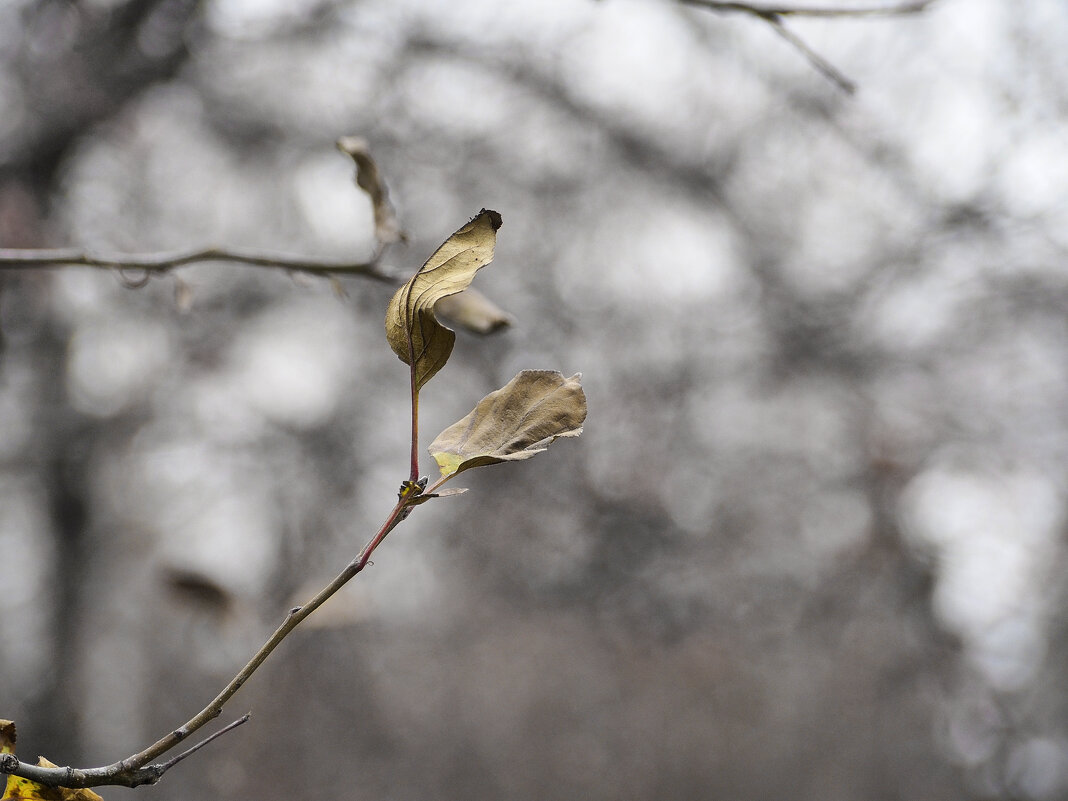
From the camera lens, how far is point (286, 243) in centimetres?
258

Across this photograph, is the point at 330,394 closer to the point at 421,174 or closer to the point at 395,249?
the point at 395,249

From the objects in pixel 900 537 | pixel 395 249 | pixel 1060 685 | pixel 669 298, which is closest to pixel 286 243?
pixel 395 249

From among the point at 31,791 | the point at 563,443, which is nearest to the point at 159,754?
the point at 31,791

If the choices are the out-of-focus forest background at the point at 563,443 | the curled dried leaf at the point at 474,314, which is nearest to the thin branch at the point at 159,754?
the curled dried leaf at the point at 474,314

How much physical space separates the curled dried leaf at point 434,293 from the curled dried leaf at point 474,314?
0.14m

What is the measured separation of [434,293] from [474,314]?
0.17 meters

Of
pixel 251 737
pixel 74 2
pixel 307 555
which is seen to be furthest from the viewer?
pixel 307 555

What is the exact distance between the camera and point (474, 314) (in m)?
0.41

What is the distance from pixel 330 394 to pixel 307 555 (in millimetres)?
489

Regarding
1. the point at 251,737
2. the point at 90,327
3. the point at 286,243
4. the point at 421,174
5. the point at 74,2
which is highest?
the point at 74,2

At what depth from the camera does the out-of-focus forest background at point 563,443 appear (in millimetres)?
2365

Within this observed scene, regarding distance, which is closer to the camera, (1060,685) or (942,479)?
(1060,685)

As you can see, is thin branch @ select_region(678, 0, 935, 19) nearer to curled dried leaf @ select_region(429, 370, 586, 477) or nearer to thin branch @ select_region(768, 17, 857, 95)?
thin branch @ select_region(768, 17, 857, 95)

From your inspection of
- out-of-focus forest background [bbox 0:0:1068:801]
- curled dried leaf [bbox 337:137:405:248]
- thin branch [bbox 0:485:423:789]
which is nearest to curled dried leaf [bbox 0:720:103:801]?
thin branch [bbox 0:485:423:789]
